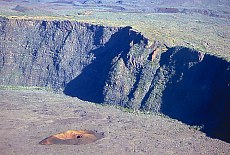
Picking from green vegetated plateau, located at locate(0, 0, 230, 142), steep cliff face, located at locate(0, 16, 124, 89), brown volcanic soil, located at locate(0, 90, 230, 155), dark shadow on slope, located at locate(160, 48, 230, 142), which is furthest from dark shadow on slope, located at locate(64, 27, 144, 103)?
dark shadow on slope, located at locate(160, 48, 230, 142)

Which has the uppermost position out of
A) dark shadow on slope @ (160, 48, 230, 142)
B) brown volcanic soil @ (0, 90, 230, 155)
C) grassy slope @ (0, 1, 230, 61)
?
grassy slope @ (0, 1, 230, 61)

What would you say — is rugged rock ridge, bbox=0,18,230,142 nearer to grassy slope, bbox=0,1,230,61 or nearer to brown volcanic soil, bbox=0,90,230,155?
grassy slope, bbox=0,1,230,61

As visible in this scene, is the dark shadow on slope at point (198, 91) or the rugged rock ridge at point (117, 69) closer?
the dark shadow on slope at point (198, 91)

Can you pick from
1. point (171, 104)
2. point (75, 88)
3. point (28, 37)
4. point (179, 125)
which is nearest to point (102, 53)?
point (75, 88)

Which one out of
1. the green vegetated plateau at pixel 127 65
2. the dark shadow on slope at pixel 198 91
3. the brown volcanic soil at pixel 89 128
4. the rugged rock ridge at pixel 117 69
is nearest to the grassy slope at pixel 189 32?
the green vegetated plateau at pixel 127 65

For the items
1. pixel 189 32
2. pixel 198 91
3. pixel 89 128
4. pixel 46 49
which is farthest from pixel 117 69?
pixel 189 32

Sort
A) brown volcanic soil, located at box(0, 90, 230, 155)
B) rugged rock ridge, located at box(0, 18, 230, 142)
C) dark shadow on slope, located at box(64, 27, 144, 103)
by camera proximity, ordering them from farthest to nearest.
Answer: dark shadow on slope, located at box(64, 27, 144, 103) < rugged rock ridge, located at box(0, 18, 230, 142) < brown volcanic soil, located at box(0, 90, 230, 155)

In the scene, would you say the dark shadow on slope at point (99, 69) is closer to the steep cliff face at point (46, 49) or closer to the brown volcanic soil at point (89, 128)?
the steep cliff face at point (46, 49)

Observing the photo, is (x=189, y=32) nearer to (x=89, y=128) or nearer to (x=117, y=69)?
(x=117, y=69)
